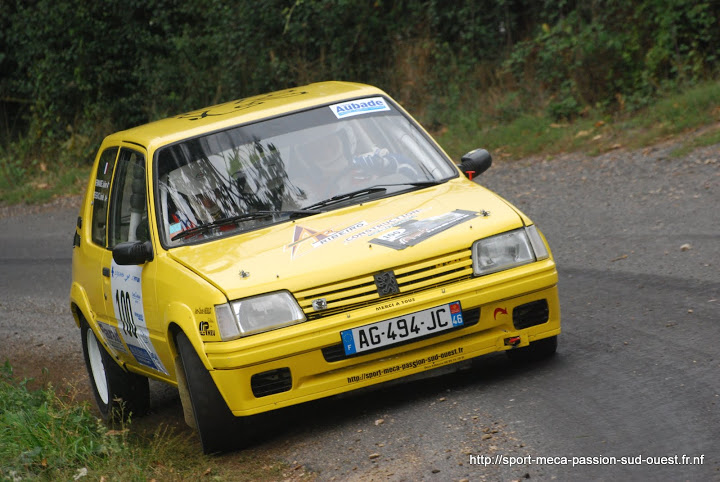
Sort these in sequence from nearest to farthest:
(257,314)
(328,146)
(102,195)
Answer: (257,314) → (328,146) → (102,195)

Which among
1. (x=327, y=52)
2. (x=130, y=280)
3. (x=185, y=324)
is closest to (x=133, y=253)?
(x=130, y=280)

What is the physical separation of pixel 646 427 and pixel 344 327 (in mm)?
1467

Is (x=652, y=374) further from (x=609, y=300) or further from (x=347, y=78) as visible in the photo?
(x=347, y=78)

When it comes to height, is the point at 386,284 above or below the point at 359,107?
below

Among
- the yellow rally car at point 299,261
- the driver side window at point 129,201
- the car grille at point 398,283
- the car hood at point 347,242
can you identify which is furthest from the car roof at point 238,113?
the car grille at point 398,283

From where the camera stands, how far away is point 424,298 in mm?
5379

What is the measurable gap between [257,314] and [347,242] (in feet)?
2.01

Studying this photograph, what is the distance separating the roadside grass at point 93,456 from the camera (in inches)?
202

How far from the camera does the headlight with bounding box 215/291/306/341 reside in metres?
5.25

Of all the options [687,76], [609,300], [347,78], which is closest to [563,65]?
[687,76]

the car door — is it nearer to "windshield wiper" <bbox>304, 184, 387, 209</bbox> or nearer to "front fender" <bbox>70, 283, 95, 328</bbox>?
"front fender" <bbox>70, 283, 95, 328</bbox>

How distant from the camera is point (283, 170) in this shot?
6.31 m

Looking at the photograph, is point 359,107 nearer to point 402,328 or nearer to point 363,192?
point 363,192

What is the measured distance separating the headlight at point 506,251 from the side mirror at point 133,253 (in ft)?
5.90
